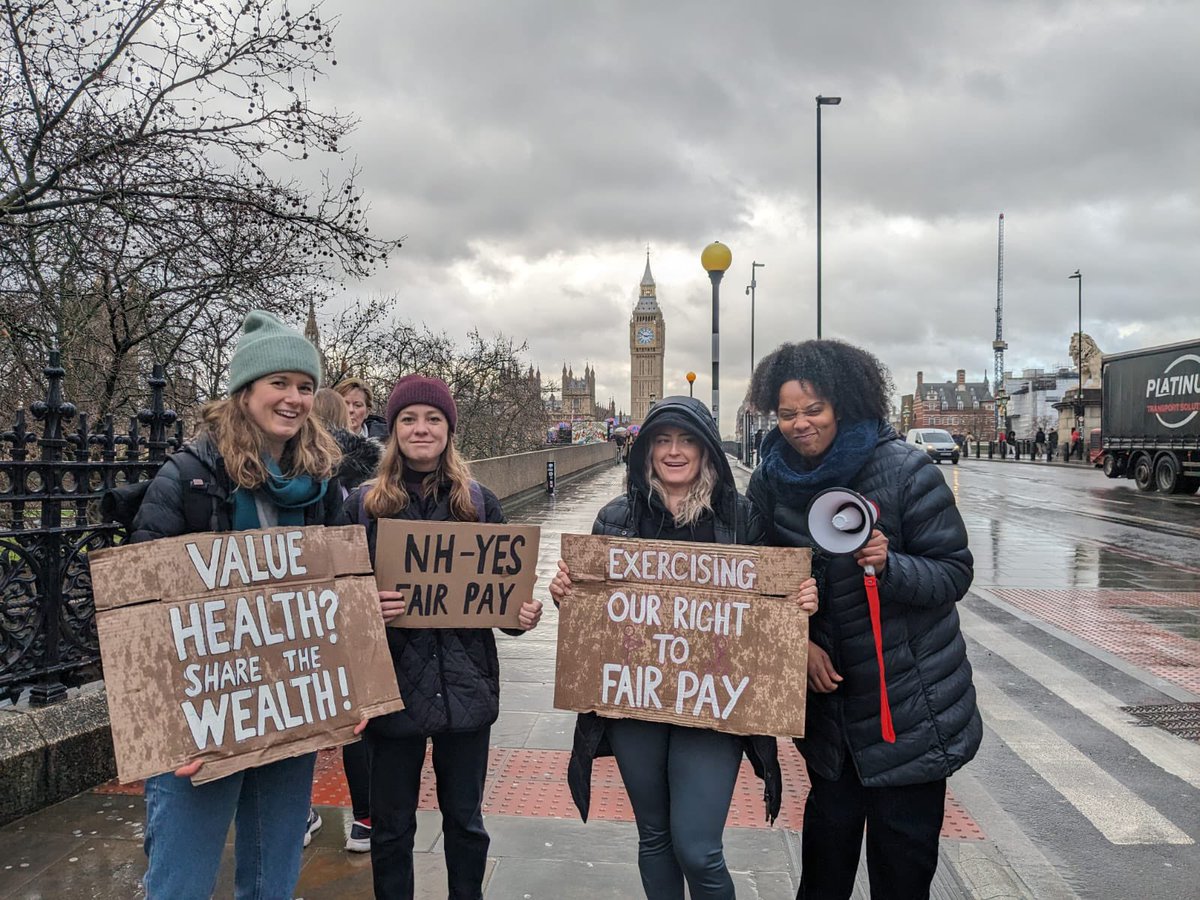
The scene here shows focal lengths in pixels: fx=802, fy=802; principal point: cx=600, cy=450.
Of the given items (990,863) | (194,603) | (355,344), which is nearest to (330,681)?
(194,603)

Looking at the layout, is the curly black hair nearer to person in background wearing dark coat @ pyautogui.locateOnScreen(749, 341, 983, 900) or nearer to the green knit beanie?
person in background wearing dark coat @ pyautogui.locateOnScreen(749, 341, 983, 900)

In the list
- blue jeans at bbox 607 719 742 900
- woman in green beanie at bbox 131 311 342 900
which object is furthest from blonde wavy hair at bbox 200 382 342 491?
blue jeans at bbox 607 719 742 900

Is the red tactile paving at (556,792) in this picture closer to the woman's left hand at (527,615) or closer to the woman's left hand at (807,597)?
the woman's left hand at (527,615)

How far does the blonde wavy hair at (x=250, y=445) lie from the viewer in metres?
2.39

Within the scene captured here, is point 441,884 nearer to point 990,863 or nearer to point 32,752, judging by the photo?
point 32,752

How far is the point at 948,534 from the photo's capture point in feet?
8.06

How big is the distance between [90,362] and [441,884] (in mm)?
6794

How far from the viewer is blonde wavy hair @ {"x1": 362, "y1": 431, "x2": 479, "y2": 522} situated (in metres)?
2.84

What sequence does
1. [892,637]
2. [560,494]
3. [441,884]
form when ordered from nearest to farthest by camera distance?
[892,637] → [441,884] → [560,494]

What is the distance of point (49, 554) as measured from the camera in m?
3.88

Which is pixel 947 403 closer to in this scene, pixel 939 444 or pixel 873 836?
pixel 939 444

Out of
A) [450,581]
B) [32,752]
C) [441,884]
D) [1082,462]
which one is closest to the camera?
[450,581]

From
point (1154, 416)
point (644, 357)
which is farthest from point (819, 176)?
point (644, 357)

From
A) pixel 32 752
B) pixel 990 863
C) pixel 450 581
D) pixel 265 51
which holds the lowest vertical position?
pixel 990 863
